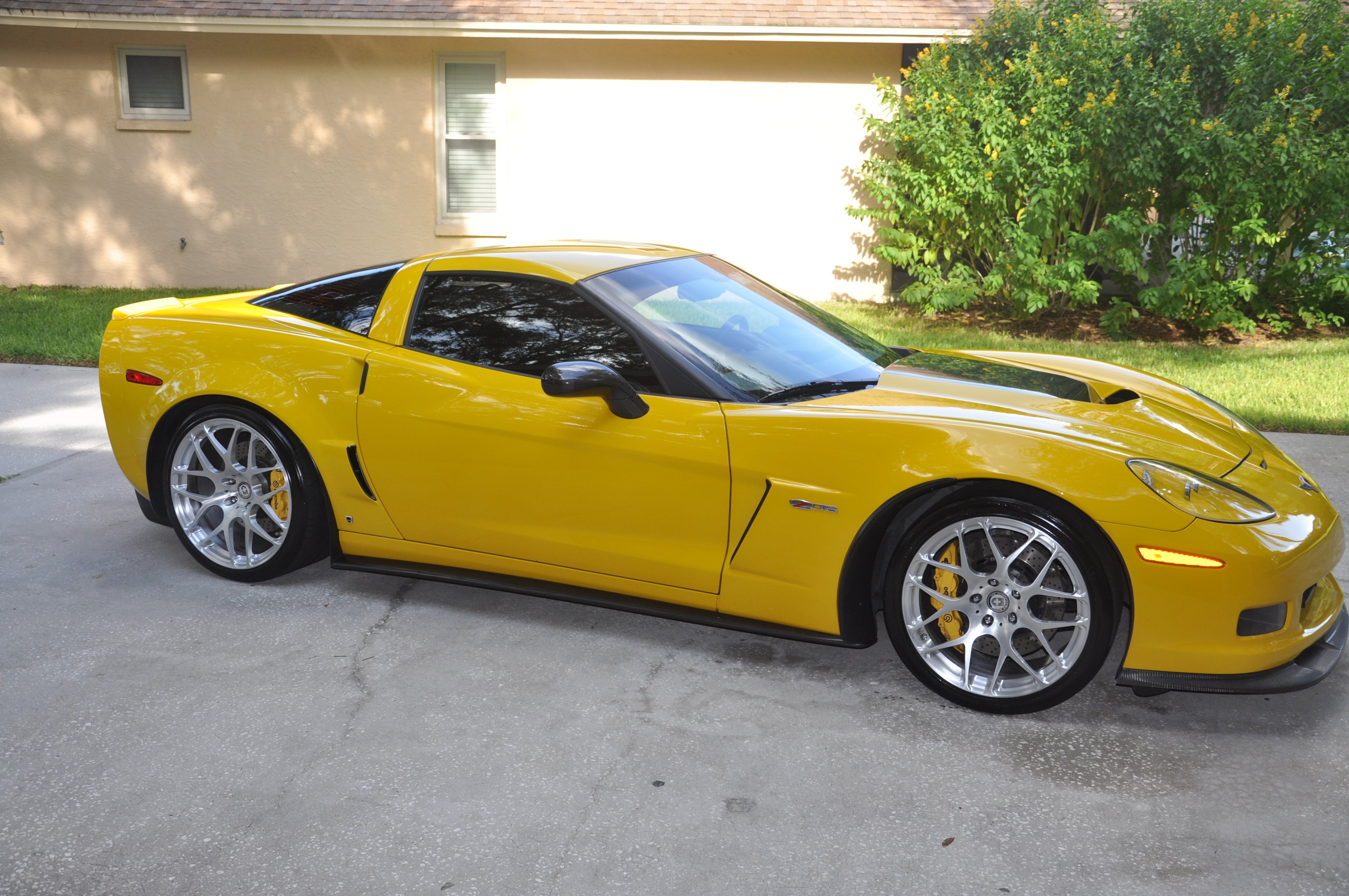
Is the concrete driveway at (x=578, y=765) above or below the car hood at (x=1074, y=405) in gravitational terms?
below

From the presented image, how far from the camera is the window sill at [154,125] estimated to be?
12.8m

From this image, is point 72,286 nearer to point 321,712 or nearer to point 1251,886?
point 321,712

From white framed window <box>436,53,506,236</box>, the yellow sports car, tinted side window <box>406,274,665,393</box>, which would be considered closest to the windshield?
the yellow sports car

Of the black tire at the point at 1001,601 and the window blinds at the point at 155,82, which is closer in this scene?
the black tire at the point at 1001,601

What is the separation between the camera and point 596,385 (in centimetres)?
343

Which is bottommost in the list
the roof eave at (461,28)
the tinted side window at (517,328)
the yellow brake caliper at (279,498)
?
the yellow brake caliper at (279,498)

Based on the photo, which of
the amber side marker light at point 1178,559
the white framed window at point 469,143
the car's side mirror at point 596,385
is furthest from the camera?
the white framed window at point 469,143

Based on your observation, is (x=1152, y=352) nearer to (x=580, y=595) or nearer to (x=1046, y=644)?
(x=1046, y=644)

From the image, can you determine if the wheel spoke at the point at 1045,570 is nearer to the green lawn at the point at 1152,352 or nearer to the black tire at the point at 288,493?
the black tire at the point at 288,493

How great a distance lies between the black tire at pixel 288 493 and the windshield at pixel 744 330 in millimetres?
1355

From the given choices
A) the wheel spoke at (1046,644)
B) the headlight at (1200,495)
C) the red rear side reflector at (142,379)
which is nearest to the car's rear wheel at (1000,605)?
the wheel spoke at (1046,644)

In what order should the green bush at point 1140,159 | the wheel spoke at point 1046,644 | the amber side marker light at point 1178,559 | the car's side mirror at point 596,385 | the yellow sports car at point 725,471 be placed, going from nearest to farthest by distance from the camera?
the amber side marker light at point 1178,559 < the yellow sports car at point 725,471 < the wheel spoke at point 1046,644 < the car's side mirror at point 596,385 < the green bush at point 1140,159

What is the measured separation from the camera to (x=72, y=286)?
43.8 ft

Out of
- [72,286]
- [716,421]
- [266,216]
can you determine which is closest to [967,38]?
[266,216]
